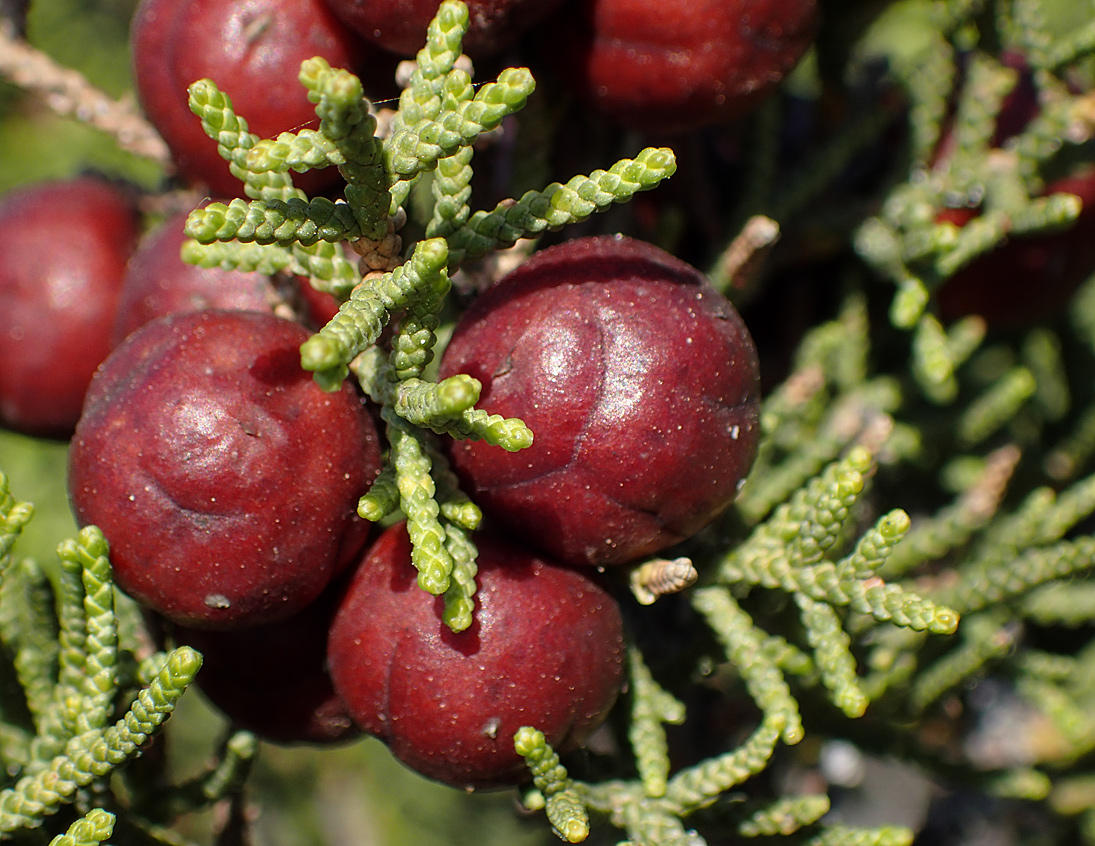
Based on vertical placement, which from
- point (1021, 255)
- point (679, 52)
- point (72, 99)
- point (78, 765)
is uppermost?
point (679, 52)

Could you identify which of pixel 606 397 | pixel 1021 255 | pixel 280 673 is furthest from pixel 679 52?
pixel 280 673

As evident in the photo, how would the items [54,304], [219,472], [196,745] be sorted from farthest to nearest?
[196,745] < [54,304] < [219,472]

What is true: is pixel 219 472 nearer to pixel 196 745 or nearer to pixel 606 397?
pixel 606 397

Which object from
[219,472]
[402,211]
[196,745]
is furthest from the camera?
[196,745]

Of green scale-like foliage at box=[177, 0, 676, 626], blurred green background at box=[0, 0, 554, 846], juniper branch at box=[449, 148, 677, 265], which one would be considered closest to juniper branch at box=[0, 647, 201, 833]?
green scale-like foliage at box=[177, 0, 676, 626]

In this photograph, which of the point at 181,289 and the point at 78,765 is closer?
the point at 78,765

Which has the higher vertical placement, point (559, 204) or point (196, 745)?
point (559, 204)
